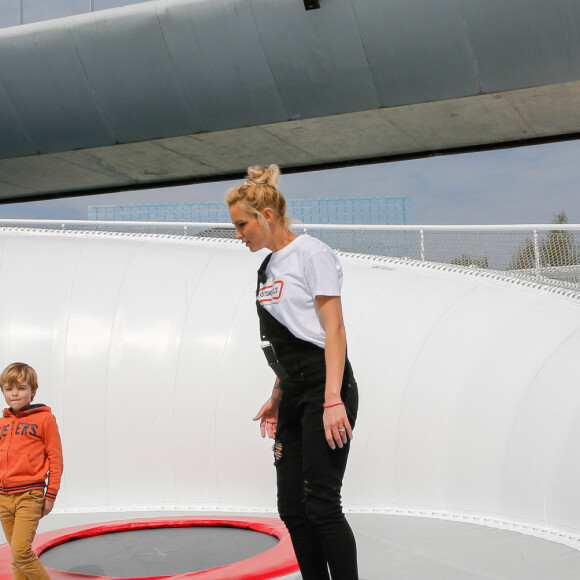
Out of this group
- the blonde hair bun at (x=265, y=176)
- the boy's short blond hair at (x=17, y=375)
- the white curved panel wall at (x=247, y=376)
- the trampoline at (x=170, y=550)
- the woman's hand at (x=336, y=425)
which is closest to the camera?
the woman's hand at (x=336, y=425)

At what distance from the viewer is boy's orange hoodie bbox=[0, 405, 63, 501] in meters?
3.49

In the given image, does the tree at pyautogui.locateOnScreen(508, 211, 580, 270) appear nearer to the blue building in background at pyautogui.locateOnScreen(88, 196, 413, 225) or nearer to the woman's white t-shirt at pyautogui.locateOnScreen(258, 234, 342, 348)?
the woman's white t-shirt at pyautogui.locateOnScreen(258, 234, 342, 348)

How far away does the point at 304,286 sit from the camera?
2.63 meters

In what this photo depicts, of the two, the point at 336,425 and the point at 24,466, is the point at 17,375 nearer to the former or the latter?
the point at 24,466

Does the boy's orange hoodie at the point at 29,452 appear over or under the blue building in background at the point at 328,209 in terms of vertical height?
under

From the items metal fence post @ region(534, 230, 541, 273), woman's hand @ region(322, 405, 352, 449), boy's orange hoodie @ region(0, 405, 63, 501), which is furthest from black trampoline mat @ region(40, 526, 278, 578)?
metal fence post @ region(534, 230, 541, 273)

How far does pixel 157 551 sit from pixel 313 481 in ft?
Answer: 7.94

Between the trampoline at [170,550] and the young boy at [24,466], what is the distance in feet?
1.93

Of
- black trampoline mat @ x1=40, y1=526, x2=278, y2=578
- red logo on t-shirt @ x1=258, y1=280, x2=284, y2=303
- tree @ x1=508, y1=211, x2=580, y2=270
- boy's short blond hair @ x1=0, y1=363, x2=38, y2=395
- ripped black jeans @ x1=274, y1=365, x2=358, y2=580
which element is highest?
tree @ x1=508, y1=211, x2=580, y2=270

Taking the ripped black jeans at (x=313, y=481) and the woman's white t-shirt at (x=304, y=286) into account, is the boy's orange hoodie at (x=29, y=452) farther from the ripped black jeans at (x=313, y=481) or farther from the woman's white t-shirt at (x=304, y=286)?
the woman's white t-shirt at (x=304, y=286)

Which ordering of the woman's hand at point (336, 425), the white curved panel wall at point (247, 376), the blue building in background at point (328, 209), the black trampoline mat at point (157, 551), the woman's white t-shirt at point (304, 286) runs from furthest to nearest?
the blue building in background at point (328, 209), the white curved panel wall at point (247, 376), the black trampoline mat at point (157, 551), the woman's white t-shirt at point (304, 286), the woman's hand at point (336, 425)

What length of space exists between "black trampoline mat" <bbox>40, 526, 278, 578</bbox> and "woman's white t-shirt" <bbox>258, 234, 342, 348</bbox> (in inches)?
80.0

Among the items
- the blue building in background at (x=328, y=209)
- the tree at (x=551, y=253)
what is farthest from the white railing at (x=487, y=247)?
the blue building in background at (x=328, y=209)

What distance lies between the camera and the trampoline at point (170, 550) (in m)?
3.94
